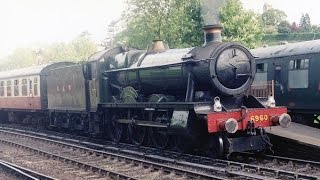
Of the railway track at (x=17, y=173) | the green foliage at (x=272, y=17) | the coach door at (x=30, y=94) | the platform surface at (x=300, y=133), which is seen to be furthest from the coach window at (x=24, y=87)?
the green foliage at (x=272, y=17)

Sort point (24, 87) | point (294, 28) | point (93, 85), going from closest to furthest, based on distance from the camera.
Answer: point (93, 85) < point (24, 87) < point (294, 28)

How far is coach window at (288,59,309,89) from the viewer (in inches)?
575

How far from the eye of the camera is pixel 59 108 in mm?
18422

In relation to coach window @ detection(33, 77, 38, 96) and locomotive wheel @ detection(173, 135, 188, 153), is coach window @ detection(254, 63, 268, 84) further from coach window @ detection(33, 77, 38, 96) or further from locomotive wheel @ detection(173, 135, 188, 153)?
coach window @ detection(33, 77, 38, 96)

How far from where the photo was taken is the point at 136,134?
45.8 ft

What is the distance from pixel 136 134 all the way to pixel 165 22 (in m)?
18.5

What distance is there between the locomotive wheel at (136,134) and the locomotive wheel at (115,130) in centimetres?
64

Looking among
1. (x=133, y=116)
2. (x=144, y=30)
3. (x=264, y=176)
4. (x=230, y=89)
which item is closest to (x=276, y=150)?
(x=230, y=89)

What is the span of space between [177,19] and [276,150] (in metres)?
18.7

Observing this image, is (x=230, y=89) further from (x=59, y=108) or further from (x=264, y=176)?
A: (x=59, y=108)

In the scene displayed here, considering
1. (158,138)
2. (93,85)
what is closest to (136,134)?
(158,138)

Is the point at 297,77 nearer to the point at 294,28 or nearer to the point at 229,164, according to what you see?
the point at 229,164

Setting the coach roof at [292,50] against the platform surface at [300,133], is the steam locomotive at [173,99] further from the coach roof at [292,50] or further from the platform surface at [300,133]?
the coach roof at [292,50]

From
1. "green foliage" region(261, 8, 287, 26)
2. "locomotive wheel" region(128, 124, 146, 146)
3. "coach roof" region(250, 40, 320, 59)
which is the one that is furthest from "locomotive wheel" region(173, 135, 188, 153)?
"green foliage" region(261, 8, 287, 26)
